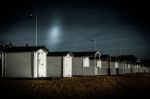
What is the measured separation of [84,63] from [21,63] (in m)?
15.2

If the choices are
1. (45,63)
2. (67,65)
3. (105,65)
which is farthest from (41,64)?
(105,65)

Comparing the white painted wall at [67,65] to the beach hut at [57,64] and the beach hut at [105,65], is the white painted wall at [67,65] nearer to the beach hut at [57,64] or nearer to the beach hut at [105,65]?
the beach hut at [57,64]

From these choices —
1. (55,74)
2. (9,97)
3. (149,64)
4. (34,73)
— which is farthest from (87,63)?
(149,64)

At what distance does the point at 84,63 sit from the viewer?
136 ft

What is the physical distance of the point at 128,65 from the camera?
2884 inches

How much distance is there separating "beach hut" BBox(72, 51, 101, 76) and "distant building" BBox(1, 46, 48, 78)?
41.8 ft

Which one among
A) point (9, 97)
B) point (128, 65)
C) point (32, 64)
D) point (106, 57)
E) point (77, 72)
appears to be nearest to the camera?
point (9, 97)

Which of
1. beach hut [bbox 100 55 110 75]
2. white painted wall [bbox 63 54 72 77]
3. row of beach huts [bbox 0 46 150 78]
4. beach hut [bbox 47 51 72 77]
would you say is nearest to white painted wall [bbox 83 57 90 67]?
row of beach huts [bbox 0 46 150 78]

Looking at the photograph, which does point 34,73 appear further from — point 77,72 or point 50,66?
point 77,72

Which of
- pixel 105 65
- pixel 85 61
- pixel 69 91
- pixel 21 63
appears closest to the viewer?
pixel 69 91

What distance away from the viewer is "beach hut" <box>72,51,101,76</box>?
40938 mm

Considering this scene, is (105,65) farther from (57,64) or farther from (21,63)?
(21,63)

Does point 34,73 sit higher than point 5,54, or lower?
lower

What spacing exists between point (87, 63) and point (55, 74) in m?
8.11
